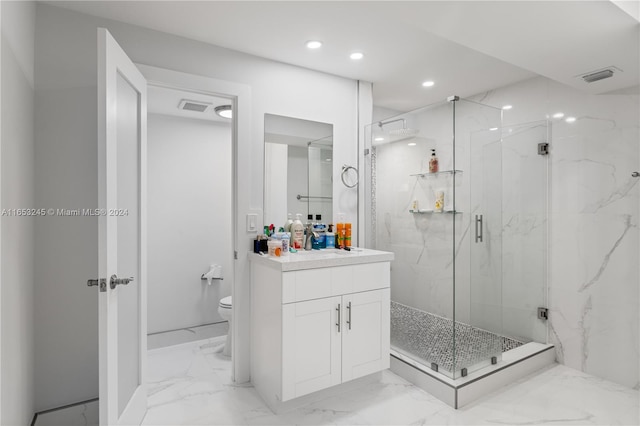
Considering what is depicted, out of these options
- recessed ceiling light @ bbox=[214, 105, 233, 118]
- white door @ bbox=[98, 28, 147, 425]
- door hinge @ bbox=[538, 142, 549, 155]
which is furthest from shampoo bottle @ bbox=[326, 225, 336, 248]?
door hinge @ bbox=[538, 142, 549, 155]

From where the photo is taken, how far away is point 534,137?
2.86 meters

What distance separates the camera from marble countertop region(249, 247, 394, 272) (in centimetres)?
195

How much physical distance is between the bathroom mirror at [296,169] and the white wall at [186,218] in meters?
1.39

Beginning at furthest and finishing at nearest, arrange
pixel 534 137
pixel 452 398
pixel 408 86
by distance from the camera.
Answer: pixel 408 86 → pixel 534 137 → pixel 452 398

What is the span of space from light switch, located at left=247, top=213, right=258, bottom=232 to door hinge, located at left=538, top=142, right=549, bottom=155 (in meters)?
2.40

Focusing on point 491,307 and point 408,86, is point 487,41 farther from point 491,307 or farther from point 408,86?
point 491,307

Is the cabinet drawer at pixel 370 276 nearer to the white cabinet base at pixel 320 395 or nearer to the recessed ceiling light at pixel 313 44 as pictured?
the white cabinet base at pixel 320 395

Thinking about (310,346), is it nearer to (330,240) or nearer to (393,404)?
(393,404)

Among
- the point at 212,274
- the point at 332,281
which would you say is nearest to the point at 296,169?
the point at 332,281

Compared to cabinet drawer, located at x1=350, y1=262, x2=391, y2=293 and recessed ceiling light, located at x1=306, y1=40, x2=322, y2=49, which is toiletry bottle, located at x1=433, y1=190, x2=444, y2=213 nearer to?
cabinet drawer, located at x1=350, y1=262, x2=391, y2=293

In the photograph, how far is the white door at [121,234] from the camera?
1.46m

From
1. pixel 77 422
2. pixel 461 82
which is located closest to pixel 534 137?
pixel 461 82

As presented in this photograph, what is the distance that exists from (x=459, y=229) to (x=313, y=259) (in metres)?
1.04

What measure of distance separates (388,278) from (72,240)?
1939 mm
